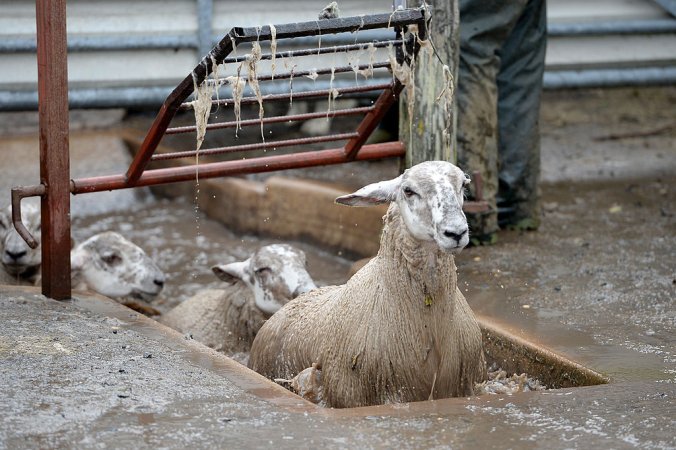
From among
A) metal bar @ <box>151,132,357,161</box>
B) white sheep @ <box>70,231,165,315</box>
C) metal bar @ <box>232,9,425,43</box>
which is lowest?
white sheep @ <box>70,231,165,315</box>

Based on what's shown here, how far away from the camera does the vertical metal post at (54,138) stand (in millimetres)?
5602

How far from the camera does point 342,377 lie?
182 inches

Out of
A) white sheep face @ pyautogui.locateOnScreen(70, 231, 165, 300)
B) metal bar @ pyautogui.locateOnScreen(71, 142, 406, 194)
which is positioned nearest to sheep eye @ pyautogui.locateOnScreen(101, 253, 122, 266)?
white sheep face @ pyautogui.locateOnScreen(70, 231, 165, 300)

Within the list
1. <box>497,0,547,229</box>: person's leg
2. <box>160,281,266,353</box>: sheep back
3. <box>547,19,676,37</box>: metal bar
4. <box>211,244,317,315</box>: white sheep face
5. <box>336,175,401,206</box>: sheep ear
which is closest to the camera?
<box>336,175,401,206</box>: sheep ear

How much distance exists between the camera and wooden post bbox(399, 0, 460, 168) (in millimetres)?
6527

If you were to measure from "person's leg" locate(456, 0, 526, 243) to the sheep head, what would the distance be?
2.60 metres

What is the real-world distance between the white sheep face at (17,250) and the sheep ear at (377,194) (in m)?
3.22

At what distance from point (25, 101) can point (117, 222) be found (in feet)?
6.86

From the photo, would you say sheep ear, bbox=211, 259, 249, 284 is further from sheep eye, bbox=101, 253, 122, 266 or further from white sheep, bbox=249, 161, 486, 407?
white sheep, bbox=249, 161, 486, 407

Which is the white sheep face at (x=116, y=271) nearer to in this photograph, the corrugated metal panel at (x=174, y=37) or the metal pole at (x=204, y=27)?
the corrugated metal panel at (x=174, y=37)

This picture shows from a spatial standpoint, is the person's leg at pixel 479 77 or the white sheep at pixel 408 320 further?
the person's leg at pixel 479 77

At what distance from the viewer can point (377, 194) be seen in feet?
15.3

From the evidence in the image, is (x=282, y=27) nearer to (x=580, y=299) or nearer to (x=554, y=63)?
(x=580, y=299)

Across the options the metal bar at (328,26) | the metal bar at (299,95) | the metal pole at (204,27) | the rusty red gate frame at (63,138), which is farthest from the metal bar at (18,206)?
the metal pole at (204,27)
